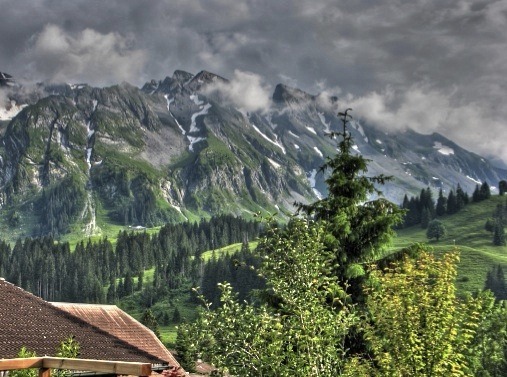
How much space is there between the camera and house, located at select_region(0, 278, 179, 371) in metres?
24.1

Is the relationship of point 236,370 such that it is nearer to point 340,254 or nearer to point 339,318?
point 339,318

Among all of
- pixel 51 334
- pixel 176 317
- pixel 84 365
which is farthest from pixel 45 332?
pixel 176 317

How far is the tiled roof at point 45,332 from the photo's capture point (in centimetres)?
2405

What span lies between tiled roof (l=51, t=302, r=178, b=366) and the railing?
21813 mm

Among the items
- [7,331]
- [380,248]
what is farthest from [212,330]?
[380,248]

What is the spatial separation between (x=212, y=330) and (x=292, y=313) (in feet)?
8.16

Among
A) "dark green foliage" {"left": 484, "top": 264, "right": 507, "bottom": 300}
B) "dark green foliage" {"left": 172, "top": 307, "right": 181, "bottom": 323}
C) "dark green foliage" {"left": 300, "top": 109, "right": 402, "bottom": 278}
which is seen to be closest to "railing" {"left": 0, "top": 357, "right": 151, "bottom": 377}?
"dark green foliage" {"left": 300, "top": 109, "right": 402, "bottom": 278}

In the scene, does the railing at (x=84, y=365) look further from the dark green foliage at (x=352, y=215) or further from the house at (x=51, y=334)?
the dark green foliage at (x=352, y=215)

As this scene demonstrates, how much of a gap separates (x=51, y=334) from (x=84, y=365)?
1899 cm

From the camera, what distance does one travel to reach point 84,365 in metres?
8.37

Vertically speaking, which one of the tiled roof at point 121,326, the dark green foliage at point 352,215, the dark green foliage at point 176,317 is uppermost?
the dark green foliage at point 352,215

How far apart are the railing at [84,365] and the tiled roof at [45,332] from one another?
15.4m

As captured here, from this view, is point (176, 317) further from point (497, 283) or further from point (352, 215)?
point (352, 215)


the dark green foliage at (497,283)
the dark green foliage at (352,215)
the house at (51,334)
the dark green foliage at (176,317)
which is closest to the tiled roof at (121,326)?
the house at (51,334)
